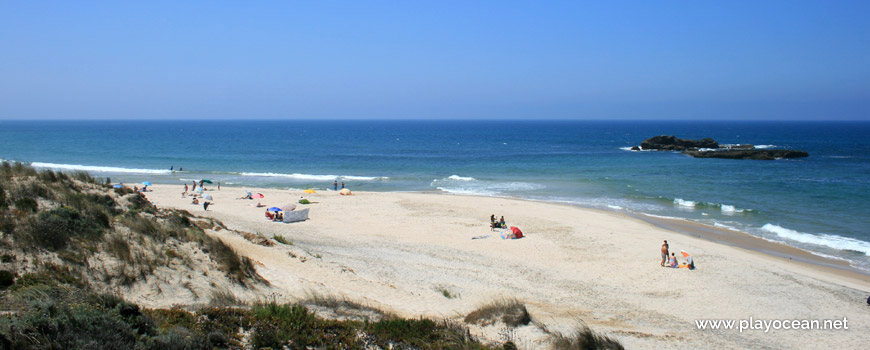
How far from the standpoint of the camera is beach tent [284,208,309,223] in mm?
23375

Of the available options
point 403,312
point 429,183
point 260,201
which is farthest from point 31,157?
point 403,312

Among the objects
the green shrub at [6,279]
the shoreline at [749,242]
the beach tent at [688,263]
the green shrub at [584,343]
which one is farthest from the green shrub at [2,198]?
the shoreline at [749,242]

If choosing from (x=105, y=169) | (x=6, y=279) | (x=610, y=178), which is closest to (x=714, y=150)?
(x=610, y=178)

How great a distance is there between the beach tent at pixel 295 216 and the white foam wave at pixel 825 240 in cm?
2301

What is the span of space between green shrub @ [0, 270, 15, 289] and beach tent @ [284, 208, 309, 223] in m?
15.8

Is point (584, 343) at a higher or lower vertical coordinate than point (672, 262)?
higher

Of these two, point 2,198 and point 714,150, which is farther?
point 714,150

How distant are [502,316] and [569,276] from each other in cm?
673

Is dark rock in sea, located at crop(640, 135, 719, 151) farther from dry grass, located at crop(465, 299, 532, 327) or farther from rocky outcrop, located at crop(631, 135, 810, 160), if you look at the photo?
dry grass, located at crop(465, 299, 532, 327)

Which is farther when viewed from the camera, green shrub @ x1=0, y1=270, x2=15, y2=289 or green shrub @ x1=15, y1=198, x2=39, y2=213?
green shrub @ x1=15, y1=198, x2=39, y2=213

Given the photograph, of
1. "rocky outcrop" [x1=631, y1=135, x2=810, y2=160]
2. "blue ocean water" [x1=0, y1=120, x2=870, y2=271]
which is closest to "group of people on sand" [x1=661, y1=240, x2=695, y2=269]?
"blue ocean water" [x1=0, y1=120, x2=870, y2=271]

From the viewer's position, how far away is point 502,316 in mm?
9305

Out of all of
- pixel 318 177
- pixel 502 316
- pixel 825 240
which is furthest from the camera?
pixel 318 177

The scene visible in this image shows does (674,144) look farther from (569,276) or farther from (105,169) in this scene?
(105,169)
